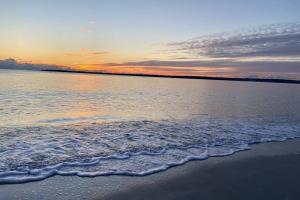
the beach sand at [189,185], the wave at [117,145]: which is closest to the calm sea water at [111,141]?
the wave at [117,145]

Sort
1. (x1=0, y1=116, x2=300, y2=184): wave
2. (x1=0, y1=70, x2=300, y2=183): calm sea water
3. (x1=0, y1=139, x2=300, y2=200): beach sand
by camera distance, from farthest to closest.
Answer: (x1=0, y1=70, x2=300, y2=183): calm sea water < (x1=0, y1=116, x2=300, y2=184): wave < (x1=0, y1=139, x2=300, y2=200): beach sand

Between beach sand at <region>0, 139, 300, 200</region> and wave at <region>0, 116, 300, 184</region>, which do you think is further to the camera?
wave at <region>0, 116, 300, 184</region>

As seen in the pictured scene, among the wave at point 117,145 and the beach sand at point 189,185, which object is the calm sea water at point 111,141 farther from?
the beach sand at point 189,185

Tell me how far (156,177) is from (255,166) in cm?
318

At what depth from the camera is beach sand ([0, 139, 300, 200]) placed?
609 cm

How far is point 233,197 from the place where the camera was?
612 cm

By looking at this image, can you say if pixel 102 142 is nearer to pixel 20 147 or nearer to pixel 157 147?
pixel 157 147

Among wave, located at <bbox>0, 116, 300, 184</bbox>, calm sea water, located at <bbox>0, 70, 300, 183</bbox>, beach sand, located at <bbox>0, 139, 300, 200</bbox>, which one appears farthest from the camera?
calm sea water, located at <bbox>0, 70, 300, 183</bbox>

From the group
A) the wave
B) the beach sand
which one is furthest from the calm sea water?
the beach sand

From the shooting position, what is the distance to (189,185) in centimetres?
677

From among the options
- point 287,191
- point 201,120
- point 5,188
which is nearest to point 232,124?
point 201,120

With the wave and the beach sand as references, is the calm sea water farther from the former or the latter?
the beach sand

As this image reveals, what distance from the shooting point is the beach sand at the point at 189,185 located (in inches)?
240

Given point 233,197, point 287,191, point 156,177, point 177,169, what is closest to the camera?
point 233,197
